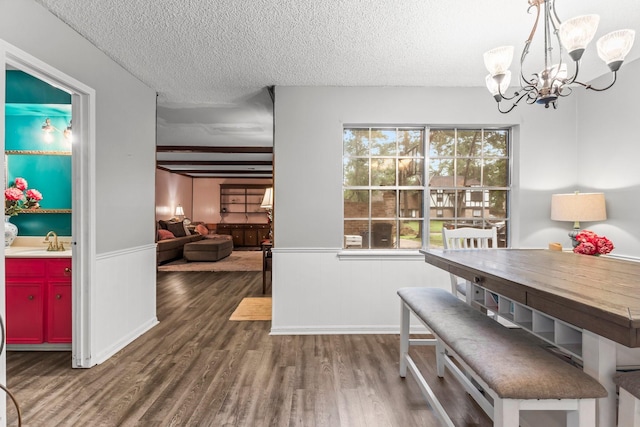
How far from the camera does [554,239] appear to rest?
3.29 m

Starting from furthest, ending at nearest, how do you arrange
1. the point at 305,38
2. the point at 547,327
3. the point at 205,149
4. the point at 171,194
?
the point at 171,194 < the point at 205,149 < the point at 305,38 < the point at 547,327

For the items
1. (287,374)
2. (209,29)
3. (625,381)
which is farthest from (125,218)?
(625,381)

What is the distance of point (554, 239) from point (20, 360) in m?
5.00

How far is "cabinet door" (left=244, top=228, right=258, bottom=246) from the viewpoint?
1014 cm

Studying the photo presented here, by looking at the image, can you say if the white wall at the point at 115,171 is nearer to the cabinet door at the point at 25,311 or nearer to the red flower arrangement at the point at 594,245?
the cabinet door at the point at 25,311

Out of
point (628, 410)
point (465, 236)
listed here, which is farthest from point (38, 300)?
point (628, 410)

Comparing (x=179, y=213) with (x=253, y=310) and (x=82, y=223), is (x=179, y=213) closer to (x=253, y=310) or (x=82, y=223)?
(x=253, y=310)

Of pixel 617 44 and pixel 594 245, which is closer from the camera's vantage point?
pixel 617 44

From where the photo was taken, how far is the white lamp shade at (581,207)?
275 centimetres

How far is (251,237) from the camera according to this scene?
10164 mm

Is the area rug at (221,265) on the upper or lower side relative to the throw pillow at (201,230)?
lower

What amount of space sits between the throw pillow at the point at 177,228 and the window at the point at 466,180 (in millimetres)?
6434

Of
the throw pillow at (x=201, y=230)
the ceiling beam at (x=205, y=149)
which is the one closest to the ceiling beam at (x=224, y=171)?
the throw pillow at (x=201, y=230)

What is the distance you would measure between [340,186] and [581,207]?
2176 millimetres
